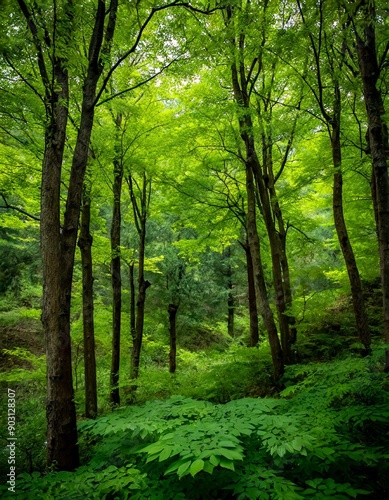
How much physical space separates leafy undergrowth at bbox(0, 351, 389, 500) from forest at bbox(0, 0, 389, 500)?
0.02 metres

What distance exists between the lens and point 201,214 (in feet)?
29.9

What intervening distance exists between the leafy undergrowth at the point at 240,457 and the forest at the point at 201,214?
0.02m

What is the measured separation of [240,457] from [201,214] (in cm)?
753

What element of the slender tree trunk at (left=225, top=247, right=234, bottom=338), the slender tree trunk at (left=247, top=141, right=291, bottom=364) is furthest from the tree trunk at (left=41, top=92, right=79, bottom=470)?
the slender tree trunk at (left=225, top=247, right=234, bottom=338)

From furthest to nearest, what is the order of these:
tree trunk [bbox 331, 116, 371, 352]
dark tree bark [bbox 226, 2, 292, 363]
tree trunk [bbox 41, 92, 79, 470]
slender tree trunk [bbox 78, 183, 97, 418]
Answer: slender tree trunk [bbox 78, 183, 97, 418], dark tree bark [bbox 226, 2, 292, 363], tree trunk [bbox 331, 116, 371, 352], tree trunk [bbox 41, 92, 79, 470]

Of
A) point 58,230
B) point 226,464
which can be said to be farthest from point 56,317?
point 226,464

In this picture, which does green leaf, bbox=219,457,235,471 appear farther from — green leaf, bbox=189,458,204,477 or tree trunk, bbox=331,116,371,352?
tree trunk, bbox=331,116,371,352

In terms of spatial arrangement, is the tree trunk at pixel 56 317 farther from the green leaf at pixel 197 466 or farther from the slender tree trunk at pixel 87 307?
the slender tree trunk at pixel 87 307

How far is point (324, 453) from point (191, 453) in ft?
3.60

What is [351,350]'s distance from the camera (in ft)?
24.6

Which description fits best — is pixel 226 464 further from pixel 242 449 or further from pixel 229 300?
pixel 229 300

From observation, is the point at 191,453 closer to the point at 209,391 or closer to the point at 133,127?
the point at 209,391

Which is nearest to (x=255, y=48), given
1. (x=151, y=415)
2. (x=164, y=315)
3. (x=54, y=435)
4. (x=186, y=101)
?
(x=186, y=101)

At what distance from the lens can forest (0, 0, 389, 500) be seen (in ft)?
8.66
